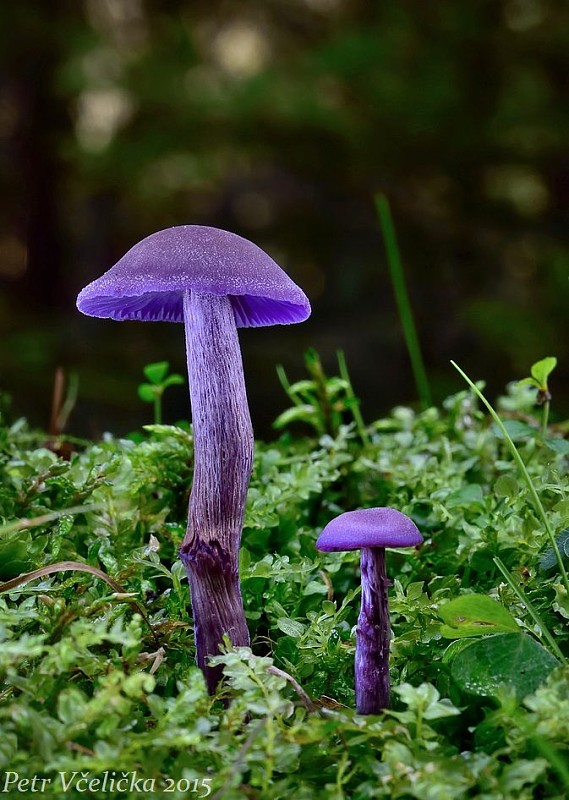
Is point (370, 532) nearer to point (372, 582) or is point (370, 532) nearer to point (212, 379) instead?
point (372, 582)

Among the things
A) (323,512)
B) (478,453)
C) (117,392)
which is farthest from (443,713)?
(117,392)

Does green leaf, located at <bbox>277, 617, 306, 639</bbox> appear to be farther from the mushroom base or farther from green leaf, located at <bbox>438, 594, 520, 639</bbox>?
green leaf, located at <bbox>438, 594, 520, 639</bbox>

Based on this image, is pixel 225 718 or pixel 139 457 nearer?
pixel 225 718

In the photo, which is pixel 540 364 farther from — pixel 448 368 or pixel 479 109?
pixel 479 109

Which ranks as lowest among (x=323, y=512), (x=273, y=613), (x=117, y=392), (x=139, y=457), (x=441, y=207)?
(x=273, y=613)

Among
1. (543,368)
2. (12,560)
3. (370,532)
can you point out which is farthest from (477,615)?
(12,560)

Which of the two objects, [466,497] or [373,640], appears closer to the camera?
[373,640]
